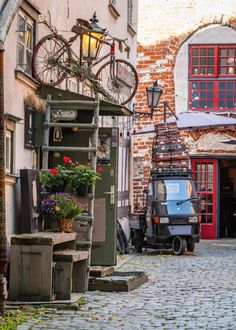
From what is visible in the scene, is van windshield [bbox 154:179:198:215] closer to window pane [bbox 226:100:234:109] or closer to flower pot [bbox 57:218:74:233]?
window pane [bbox 226:100:234:109]

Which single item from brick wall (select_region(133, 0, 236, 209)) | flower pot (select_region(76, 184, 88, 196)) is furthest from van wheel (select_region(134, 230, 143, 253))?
flower pot (select_region(76, 184, 88, 196))

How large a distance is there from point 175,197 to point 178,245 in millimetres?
1139

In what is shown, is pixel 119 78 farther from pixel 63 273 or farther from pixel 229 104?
pixel 229 104

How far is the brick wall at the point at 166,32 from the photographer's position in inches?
1078

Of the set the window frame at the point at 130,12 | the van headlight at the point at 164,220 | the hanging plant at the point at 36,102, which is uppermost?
the window frame at the point at 130,12

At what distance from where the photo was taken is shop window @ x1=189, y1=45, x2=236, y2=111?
27.4 meters

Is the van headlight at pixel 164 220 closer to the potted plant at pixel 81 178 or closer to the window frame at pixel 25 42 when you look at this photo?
the potted plant at pixel 81 178

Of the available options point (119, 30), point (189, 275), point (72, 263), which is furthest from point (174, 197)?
point (72, 263)

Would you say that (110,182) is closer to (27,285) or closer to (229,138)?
(27,285)

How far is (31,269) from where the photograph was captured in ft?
35.3

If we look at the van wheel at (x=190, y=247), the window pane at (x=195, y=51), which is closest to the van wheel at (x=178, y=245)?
the van wheel at (x=190, y=247)

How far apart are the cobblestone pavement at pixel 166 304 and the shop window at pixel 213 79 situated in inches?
424

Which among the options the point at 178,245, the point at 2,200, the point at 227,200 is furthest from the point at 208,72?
the point at 2,200

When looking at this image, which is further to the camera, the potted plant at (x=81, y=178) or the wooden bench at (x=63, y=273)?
the potted plant at (x=81, y=178)
